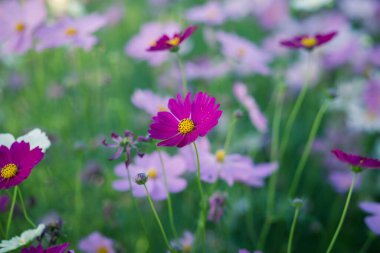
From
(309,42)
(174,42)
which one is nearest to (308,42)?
(309,42)

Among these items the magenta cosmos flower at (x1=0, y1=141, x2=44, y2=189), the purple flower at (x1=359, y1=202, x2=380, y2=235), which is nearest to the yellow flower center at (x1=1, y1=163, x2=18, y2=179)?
the magenta cosmos flower at (x1=0, y1=141, x2=44, y2=189)

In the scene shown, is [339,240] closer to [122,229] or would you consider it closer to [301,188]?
[301,188]

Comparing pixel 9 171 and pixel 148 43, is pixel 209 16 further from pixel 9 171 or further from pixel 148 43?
pixel 9 171

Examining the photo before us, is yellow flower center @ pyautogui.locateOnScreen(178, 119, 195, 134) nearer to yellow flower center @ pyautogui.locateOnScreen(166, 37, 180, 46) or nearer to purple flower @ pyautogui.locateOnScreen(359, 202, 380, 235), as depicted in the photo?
yellow flower center @ pyautogui.locateOnScreen(166, 37, 180, 46)

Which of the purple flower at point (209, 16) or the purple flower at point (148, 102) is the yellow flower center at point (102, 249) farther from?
the purple flower at point (209, 16)

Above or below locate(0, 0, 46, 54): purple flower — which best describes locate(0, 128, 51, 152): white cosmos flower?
below

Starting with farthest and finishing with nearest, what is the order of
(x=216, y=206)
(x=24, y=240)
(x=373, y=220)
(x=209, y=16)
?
(x=209, y=16) < (x=216, y=206) < (x=373, y=220) < (x=24, y=240)

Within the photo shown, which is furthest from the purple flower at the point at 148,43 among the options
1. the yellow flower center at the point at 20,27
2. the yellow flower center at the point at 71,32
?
the yellow flower center at the point at 20,27
